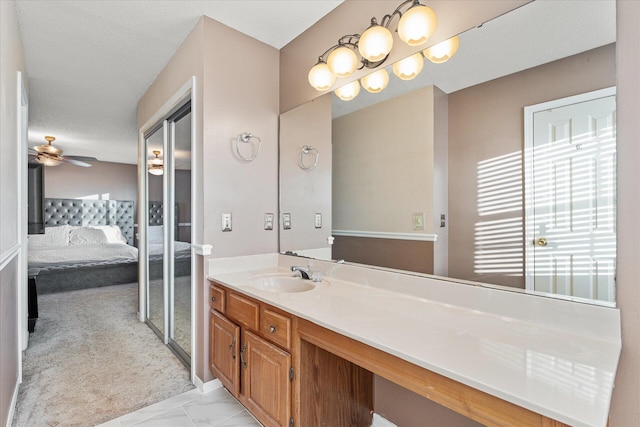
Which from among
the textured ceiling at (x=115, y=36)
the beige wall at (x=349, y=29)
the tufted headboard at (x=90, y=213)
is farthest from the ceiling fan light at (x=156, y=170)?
the tufted headboard at (x=90, y=213)

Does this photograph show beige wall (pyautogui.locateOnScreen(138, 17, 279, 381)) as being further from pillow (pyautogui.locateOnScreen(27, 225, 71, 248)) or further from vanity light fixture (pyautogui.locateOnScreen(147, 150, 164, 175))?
pillow (pyautogui.locateOnScreen(27, 225, 71, 248))

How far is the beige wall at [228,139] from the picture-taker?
2041mm

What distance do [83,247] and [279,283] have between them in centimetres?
504

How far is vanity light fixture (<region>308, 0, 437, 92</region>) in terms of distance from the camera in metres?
1.41

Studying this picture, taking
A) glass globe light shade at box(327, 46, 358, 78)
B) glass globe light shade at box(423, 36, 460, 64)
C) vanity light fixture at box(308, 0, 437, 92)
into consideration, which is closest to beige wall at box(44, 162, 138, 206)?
vanity light fixture at box(308, 0, 437, 92)

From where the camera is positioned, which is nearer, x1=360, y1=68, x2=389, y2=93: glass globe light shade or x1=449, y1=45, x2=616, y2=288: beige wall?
x1=449, y1=45, x2=616, y2=288: beige wall

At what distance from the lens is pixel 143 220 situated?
10.8 ft

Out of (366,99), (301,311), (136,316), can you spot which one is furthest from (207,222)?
(136,316)

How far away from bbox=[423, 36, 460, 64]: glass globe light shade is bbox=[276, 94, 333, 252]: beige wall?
72 centimetres

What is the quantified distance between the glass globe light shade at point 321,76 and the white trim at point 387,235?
930 mm

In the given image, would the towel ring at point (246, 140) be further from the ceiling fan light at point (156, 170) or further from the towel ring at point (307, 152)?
the ceiling fan light at point (156, 170)

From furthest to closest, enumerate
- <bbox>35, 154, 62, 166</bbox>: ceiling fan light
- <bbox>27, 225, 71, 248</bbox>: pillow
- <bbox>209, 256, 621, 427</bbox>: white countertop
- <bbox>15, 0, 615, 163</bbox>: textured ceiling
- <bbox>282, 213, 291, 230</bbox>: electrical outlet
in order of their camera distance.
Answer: <bbox>27, 225, 71, 248</bbox>: pillow < <bbox>35, 154, 62, 166</bbox>: ceiling fan light < <bbox>282, 213, 291, 230</bbox>: electrical outlet < <bbox>15, 0, 615, 163</bbox>: textured ceiling < <bbox>209, 256, 621, 427</bbox>: white countertop

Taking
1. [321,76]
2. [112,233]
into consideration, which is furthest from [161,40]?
[112,233]

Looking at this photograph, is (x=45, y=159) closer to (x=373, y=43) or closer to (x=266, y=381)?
(x=266, y=381)
